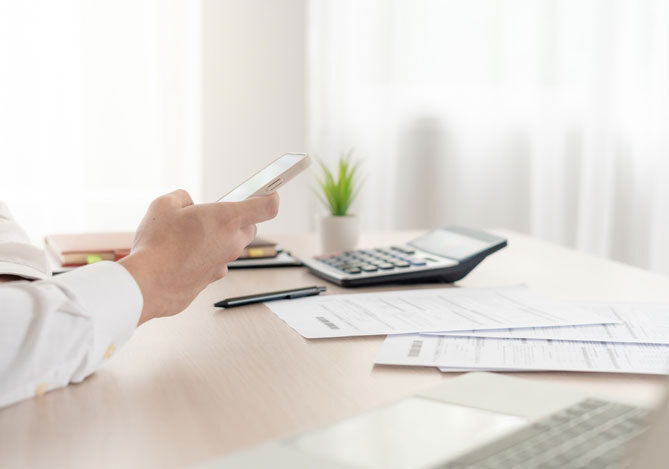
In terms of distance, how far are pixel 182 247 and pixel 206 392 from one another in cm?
20

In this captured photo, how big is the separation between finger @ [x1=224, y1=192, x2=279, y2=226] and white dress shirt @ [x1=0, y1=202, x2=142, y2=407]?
0.51ft

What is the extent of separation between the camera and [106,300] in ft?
2.53

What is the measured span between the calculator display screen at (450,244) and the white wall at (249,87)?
71.6 inches

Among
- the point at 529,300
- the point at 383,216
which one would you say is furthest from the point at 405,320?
the point at 383,216

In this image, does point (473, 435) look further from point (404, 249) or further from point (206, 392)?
point (404, 249)

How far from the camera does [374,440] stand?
579mm

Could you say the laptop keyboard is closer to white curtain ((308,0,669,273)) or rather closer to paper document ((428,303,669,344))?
paper document ((428,303,669,344))

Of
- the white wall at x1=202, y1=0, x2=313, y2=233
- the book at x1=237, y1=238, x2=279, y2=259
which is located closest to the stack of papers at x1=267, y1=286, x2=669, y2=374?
the book at x1=237, y1=238, x2=279, y2=259

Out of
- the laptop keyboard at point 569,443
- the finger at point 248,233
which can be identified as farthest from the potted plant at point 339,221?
the laptop keyboard at point 569,443

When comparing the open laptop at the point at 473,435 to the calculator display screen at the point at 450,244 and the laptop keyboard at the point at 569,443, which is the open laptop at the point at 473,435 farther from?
the calculator display screen at the point at 450,244

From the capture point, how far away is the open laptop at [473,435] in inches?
19.7

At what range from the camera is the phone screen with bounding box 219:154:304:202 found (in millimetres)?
1015

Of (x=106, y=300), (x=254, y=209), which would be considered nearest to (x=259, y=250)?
(x=254, y=209)

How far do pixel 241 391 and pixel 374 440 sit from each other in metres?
0.18
